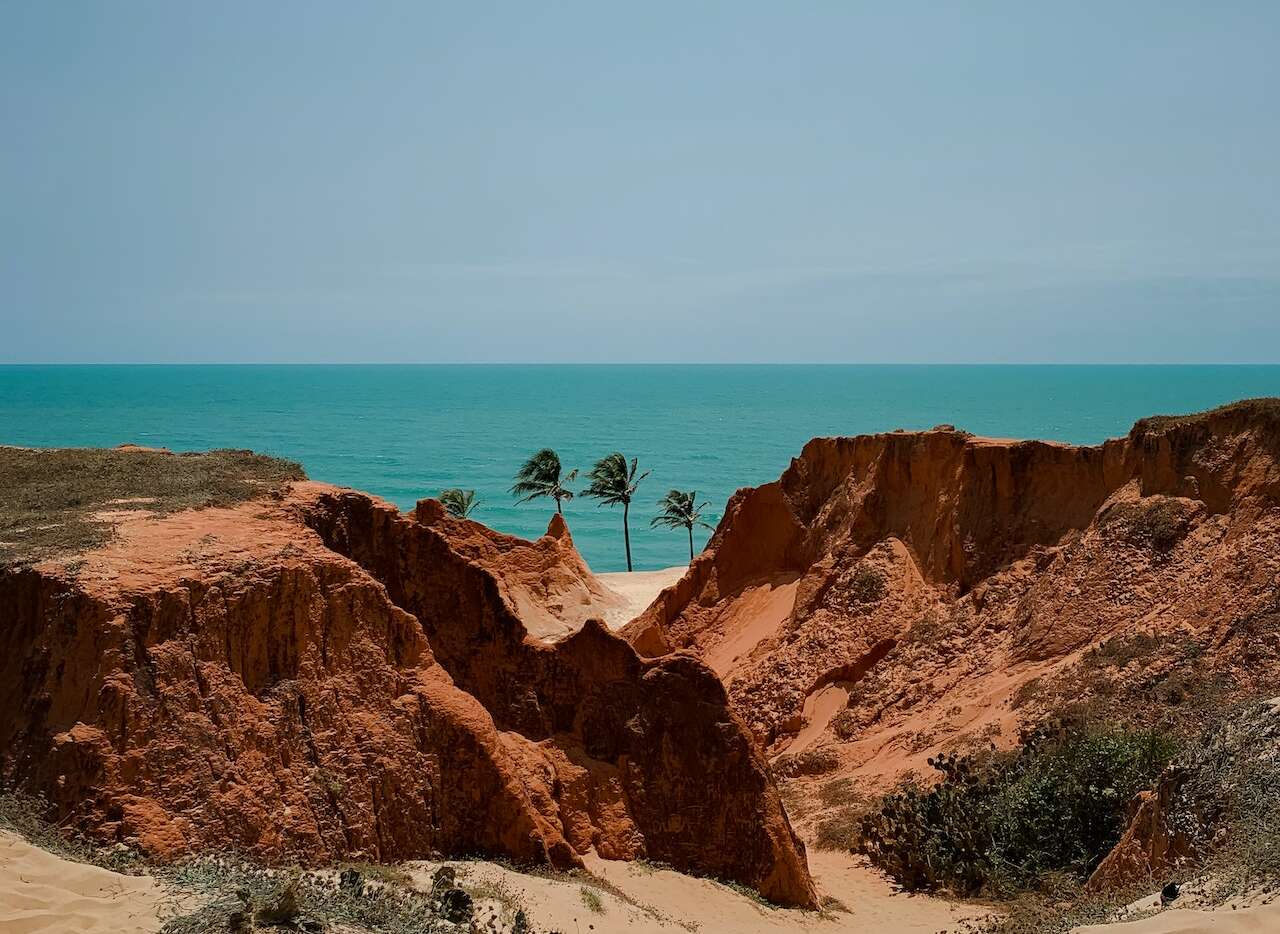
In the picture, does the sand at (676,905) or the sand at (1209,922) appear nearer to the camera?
the sand at (1209,922)

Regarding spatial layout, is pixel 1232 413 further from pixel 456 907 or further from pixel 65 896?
pixel 65 896

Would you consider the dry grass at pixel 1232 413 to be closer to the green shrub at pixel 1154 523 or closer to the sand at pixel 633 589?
the green shrub at pixel 1154 523

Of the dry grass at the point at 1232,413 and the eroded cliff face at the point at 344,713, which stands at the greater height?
the dry grass at the point at 1232,413

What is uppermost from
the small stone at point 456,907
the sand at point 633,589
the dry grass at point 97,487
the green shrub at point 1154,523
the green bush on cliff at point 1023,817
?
the dry grass at point 97,487

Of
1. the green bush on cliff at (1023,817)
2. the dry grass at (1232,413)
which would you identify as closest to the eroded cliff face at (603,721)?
the green bush on cliff at (1023,817)

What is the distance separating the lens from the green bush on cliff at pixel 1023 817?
18609mm

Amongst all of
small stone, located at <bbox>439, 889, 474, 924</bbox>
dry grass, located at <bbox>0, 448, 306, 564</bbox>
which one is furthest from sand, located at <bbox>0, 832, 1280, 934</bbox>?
dry grass, located at <bbox>0, 448, 306, 564</bbox>

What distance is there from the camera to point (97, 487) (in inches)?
692

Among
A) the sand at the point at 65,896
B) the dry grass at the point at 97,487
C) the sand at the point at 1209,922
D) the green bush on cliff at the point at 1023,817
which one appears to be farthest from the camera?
the green bush on cliff at the point at 1023,817

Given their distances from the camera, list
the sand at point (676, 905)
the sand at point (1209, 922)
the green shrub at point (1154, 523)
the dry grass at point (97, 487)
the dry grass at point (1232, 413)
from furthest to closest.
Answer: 1. the green shrub at point (1154, 523)
2. the dry grass at point (1232, 413)
3. the dry grass at point (97, 487)
4. the sand at point (676, 905)
5. the sand at point (1209, 922)

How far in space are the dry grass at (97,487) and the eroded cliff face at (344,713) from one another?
1.44ft

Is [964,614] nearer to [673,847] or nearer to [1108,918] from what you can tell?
[673,847]

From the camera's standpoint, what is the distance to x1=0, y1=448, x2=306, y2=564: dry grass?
589 inches

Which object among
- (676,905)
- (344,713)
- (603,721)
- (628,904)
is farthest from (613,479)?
Result: (344,713)
